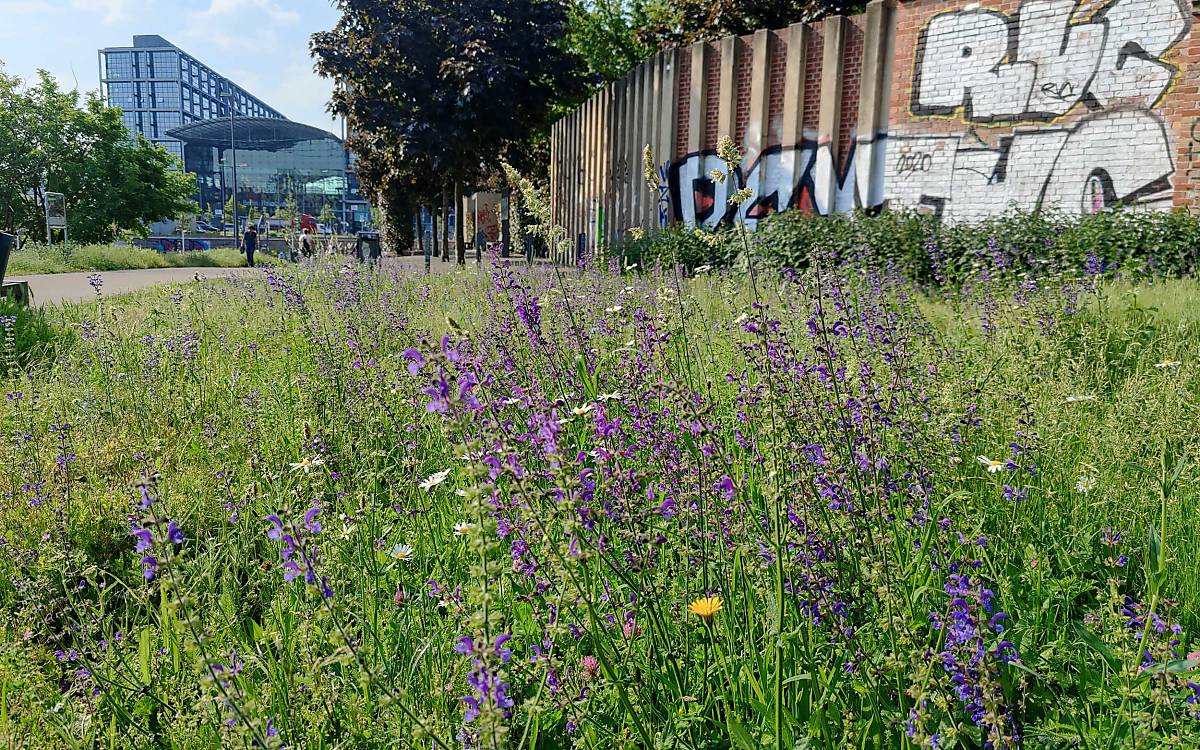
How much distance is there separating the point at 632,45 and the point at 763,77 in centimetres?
1581

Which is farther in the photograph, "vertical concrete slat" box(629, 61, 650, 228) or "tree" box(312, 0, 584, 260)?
"tree" box(312, 0, 584, 260)

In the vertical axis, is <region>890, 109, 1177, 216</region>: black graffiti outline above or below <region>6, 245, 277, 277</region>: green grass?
above

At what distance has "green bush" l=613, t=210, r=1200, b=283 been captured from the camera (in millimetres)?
8281

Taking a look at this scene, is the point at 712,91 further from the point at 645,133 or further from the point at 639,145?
the point at 639,145

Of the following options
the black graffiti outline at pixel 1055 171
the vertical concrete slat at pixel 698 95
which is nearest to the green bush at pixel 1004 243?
the black graffiti outline at pixel 1055 171

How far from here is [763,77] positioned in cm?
1424

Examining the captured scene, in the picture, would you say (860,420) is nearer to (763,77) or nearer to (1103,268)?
(1103,268)

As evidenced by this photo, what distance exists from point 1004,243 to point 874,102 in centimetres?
504

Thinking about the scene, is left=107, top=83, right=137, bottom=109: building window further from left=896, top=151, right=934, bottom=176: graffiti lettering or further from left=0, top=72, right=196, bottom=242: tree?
left=896, top=151, right=934, bottom=176: graffiti lettering

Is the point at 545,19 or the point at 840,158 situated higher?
the point at 545,19

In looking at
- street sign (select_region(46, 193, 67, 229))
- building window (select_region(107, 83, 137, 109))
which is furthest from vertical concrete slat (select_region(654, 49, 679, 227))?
building window (select_region(107, 83, 137, 109))

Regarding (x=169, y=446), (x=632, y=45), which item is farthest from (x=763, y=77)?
(x=632, y=45)

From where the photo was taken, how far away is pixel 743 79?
1482 cm

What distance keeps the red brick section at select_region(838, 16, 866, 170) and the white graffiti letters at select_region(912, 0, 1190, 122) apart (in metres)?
0.91
